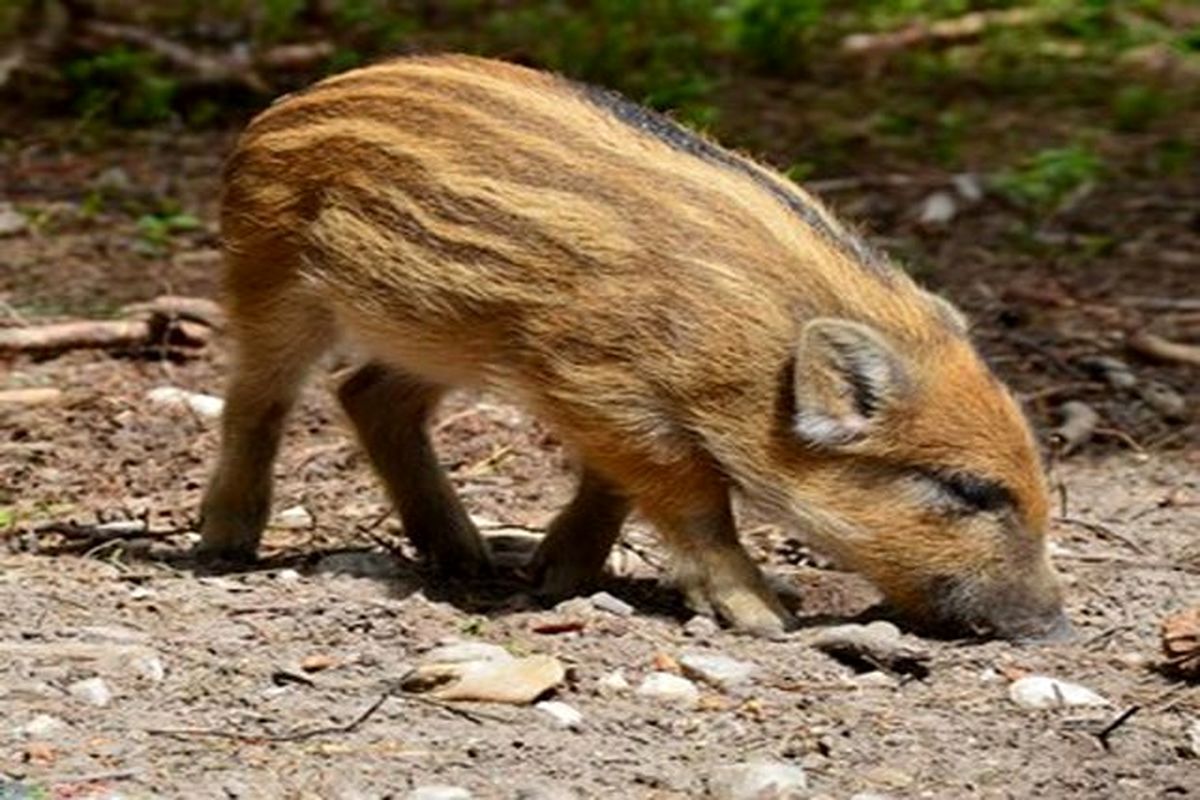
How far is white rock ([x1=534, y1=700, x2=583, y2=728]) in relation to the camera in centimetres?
459

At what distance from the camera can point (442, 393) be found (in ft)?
19.7

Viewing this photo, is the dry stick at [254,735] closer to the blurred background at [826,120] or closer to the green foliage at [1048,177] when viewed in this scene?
the blurred background at [826,120]

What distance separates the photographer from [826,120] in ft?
32.9

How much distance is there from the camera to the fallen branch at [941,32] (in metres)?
11.1

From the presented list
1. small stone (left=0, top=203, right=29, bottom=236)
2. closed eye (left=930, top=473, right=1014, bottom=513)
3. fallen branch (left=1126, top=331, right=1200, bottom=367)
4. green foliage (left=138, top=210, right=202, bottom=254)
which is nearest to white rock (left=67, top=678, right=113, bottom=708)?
closed eye (left=930, top=473, right=1014, bottom=513)

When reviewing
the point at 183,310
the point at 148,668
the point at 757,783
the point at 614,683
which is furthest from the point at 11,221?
the point at 757,783

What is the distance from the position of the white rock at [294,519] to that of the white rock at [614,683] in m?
1.47

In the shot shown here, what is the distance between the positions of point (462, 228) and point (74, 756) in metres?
1.52

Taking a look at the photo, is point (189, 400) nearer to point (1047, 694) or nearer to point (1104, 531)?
point (1104, 531)

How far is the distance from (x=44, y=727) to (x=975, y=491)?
198 centimetres

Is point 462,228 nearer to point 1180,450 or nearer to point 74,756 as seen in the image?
point 74,756

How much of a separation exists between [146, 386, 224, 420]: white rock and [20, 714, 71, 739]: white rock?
2.44 m

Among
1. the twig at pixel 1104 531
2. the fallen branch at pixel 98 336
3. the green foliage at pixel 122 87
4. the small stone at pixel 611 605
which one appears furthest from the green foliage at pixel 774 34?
the small stone at pixel 611 605

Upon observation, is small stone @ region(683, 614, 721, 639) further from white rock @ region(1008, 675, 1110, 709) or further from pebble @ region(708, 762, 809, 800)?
pebble @ region(708, 762, 809, 800)
